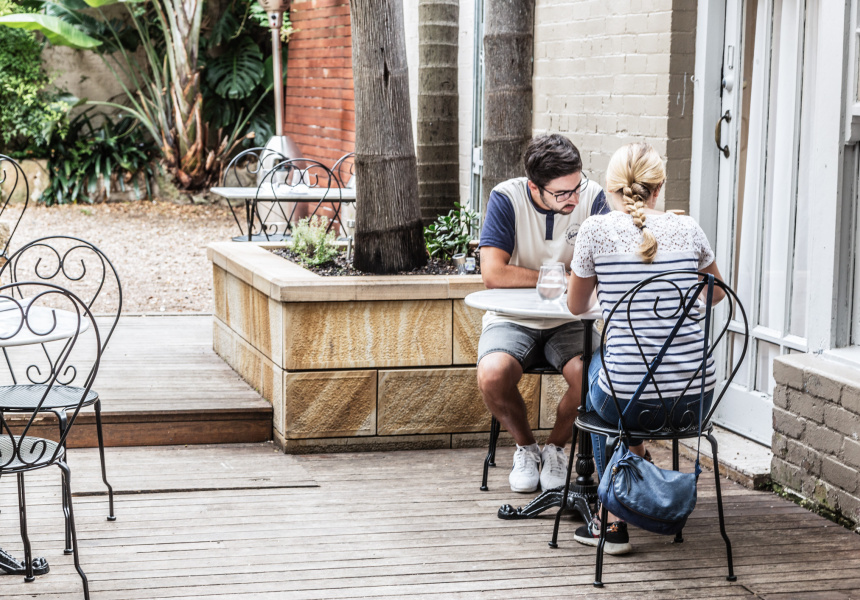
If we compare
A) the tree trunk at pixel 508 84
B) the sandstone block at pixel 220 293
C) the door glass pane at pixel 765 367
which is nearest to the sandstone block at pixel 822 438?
the door glass pane at pixel 765 367

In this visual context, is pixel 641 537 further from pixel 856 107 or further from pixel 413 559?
pixel 856 107

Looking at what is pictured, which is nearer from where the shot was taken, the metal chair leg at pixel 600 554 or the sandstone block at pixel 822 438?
the metal chair leg at pixel 600 554

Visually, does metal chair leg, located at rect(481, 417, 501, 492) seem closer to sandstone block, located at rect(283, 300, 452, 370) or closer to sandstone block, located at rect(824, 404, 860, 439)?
sandstone block, located at rect(283, 300, 452, 370)

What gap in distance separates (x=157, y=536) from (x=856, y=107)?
9.47 feet

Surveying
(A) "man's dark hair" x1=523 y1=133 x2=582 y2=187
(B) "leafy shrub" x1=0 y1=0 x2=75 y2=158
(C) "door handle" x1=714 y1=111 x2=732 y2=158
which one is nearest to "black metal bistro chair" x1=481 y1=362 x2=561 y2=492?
(A) "man's dark hair" x1=523 y1=133 x2=582 y2=187

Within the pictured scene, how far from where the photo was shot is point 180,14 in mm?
13844

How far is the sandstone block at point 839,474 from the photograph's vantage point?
3.89m

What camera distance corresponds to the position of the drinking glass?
12.2ft

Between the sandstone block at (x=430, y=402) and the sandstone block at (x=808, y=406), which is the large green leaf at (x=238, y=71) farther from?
the sandstone block at (x=808, y=406)

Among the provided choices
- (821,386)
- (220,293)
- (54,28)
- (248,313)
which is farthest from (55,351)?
(54,28)

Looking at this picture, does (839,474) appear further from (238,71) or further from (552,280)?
(238,71)

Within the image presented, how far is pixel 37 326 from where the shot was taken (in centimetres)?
359

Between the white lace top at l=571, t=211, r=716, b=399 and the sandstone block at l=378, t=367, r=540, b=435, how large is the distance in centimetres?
162

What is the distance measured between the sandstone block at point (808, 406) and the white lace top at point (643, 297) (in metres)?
0.85
